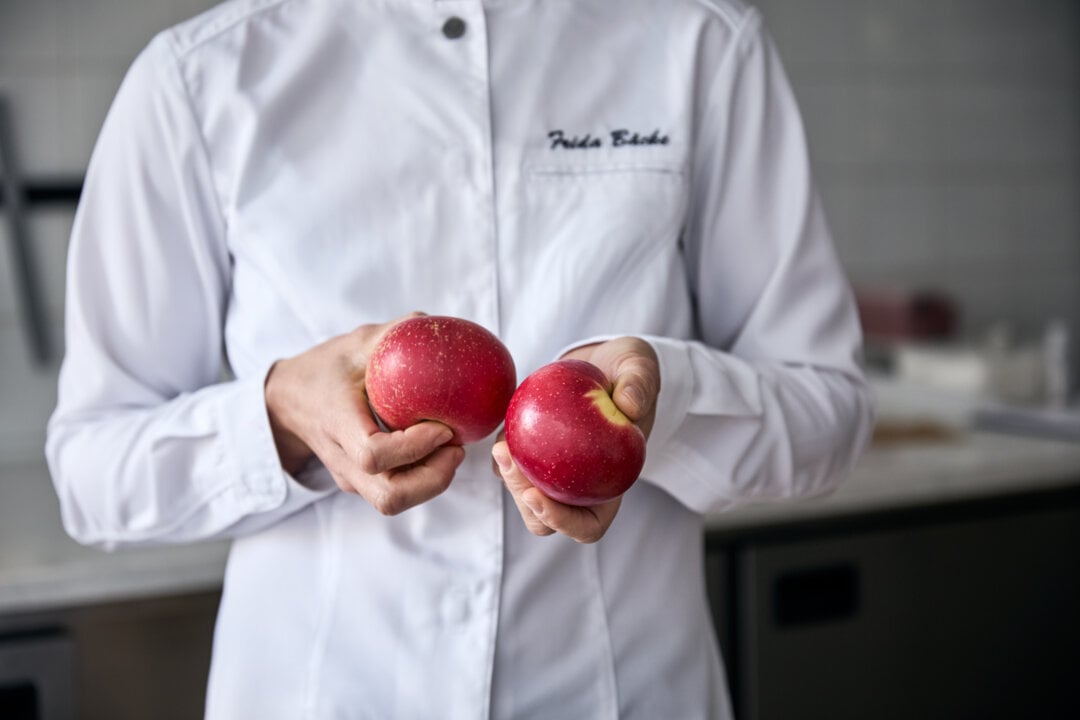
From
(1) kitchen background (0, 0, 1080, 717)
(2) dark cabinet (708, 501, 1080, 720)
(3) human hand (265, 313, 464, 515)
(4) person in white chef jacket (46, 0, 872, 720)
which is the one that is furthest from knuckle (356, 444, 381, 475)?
(1) kitchen background (0, 0, 1080, 717)

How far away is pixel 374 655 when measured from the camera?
0.75 meters

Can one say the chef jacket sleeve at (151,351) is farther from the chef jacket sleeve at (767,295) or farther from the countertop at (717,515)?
the countertop at (717,515)

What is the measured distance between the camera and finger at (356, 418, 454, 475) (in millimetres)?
608

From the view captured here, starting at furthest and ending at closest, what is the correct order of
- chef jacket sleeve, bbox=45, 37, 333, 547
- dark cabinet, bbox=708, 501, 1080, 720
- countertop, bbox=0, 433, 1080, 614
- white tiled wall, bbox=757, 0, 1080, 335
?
white tiled wall, bbox=757, 0, 1080, 335
dark cabinet, bbox=708, 501, 1080, 720
countertop, bbox=0, 433, 1080, 614
chef jacket sleeve, bbox=45, 37, 333, 547

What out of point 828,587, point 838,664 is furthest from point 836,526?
point 838,664

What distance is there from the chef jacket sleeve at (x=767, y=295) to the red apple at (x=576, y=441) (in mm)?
151

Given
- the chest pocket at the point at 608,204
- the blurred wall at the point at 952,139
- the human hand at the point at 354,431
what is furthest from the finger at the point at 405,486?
the blurred wall at the point at 952,139

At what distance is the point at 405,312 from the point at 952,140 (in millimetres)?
1961

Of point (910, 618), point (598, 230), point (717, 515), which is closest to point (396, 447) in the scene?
point (598, 230)

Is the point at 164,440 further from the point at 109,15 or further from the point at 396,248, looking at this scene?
the point at 109,15

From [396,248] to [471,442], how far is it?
0.16 metres

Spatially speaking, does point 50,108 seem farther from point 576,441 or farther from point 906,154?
point 906,154

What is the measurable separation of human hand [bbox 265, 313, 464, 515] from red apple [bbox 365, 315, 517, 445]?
0.04 ft

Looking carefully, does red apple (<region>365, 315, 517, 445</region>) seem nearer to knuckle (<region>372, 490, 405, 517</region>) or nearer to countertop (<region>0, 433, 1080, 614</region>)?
knuckle (<region>372, 490, 405, 517</region>)
